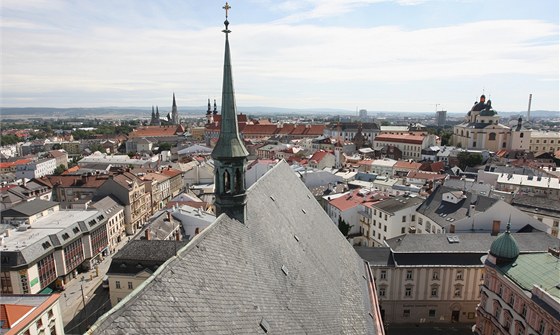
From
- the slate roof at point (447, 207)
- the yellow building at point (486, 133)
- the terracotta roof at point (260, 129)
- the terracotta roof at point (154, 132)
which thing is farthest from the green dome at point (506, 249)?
the terracotta roof at point (154, 132)

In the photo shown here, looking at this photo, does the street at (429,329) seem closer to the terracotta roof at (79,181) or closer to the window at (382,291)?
the window at (382,291)

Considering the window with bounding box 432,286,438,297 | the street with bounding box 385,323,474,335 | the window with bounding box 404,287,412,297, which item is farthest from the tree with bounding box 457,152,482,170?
the window with bounding box 404,287,412,297

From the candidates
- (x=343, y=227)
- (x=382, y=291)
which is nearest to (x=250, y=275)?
(x=382, y=291)

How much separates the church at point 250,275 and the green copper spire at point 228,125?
4cm

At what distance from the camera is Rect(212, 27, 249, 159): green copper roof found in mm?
14258

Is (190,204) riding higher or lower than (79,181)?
lower

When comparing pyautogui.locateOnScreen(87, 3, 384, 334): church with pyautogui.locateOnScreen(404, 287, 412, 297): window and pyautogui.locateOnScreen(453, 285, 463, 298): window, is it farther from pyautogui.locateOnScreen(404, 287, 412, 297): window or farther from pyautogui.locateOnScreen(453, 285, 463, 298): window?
pyautogui.locateOnScreen(453, 285, 463, 298): window

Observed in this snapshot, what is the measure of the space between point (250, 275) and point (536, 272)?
20.8 m

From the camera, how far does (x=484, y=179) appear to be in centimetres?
6097

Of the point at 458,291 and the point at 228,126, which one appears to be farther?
the point at 458,291

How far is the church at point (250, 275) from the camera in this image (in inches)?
316

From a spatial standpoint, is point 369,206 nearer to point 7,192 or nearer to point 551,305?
point 551,305

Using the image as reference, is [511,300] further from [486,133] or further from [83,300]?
[486,133]

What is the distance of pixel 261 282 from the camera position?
1191 centimetres
